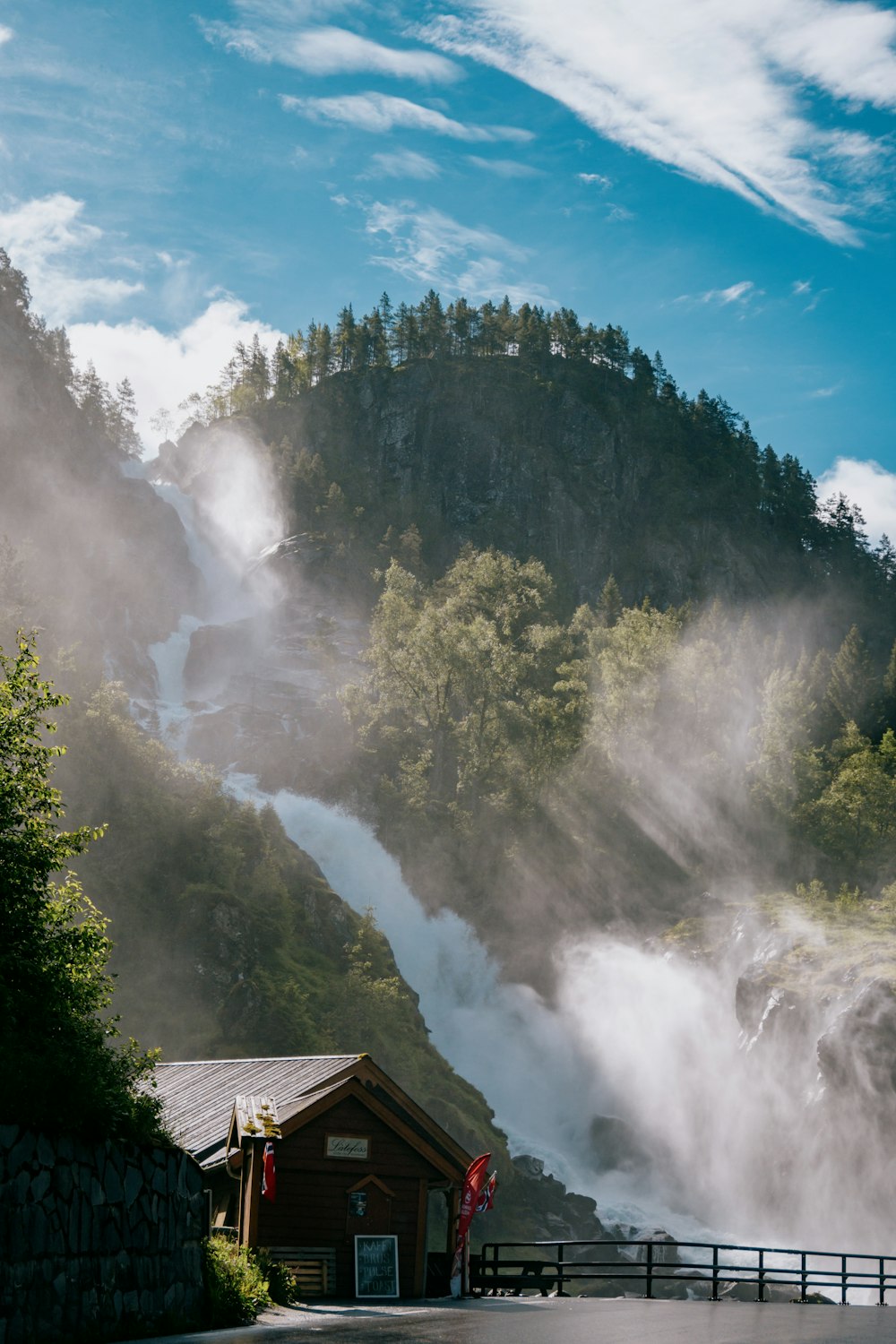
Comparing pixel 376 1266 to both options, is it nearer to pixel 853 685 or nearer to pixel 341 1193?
pixel 341 1193

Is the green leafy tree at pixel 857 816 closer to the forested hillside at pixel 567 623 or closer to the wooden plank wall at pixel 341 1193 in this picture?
the forested hillside at pixel 567 623

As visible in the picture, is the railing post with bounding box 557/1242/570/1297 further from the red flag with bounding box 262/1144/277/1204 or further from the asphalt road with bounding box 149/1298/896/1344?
the red flag with bounding box 262/1144/277/1204

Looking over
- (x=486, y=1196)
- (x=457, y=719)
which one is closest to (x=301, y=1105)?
(x=486, y=1196)

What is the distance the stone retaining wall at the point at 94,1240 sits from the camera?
1463 centimetres

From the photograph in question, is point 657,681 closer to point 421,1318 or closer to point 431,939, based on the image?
point 431,939

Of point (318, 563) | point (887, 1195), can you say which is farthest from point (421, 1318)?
point (318, 563)

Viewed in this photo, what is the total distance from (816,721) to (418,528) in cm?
5191

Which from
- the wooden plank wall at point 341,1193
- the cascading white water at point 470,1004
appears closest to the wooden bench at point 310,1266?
the wooden plank wall at point 341,1193

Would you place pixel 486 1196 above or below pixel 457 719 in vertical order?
below

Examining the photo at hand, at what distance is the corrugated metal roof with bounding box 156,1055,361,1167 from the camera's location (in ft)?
91.6

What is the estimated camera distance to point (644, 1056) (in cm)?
6725

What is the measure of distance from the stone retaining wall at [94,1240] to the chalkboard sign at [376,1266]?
8754 mm

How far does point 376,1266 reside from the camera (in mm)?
27766

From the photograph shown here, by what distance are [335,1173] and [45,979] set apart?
11580 mm
